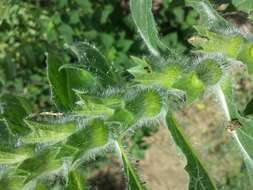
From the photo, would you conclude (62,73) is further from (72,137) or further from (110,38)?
(110,38)

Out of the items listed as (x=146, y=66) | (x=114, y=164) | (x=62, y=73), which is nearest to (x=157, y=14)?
(x=114, y=164)

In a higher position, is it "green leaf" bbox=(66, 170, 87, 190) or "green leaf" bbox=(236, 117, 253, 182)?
"green leaf" bbox=(236, 117, 253, 182)

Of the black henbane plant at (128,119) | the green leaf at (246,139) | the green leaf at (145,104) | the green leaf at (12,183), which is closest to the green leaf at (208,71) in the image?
the black henbane plant at (128,119)

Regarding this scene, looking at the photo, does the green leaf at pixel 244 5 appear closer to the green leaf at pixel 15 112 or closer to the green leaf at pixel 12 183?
the green leaf at pixel 15 112

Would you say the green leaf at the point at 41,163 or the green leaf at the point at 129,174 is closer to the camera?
the green leaf at the point at 41,163

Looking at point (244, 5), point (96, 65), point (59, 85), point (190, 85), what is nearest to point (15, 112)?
point (59, 85)

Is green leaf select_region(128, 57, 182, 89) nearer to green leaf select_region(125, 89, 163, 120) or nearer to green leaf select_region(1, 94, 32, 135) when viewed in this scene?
green leaf select_region(125, 89, 163, 120)

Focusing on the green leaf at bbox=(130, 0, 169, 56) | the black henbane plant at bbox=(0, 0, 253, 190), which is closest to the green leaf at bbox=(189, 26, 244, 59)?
the black henbane plant at bbox=(0, 0, 253, 190)

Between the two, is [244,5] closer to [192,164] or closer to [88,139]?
[192,164]
